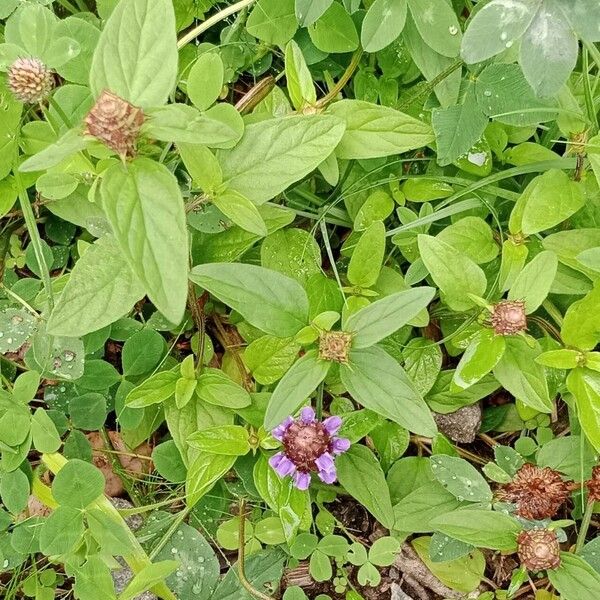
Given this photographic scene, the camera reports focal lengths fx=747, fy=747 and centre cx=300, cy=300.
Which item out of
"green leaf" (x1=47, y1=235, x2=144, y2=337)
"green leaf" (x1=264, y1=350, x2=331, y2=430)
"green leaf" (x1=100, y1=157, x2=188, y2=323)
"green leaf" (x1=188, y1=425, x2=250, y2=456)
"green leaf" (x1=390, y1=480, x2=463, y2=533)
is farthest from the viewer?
"green leaf" (x1=390, y1=480, x2=463, y2=533)

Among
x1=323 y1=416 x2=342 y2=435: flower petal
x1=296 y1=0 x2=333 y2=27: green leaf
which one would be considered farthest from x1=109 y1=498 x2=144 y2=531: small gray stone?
x1=296 y1=0 x2=333 y2=27: green leaf

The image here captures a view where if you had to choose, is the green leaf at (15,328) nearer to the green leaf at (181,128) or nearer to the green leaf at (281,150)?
the green leaf at (281,150)


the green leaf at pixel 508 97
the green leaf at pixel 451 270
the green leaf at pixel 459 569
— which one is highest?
the green leaf at pixel 508 97

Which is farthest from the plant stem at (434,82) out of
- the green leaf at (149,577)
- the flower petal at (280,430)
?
the green leaf at (149,577)

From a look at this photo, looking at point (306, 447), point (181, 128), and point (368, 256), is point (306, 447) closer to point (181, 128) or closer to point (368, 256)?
point (368, 256)

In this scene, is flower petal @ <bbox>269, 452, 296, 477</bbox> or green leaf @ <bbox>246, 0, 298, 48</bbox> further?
green leaf @ <bbox>246, 0, 298, 48</bbox>

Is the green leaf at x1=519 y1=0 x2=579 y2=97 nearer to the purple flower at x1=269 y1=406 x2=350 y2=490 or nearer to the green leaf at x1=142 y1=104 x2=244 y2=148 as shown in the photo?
the green leaf at x1=142 y1=104 x2=244 y2=148
